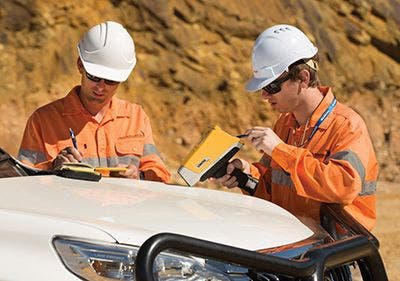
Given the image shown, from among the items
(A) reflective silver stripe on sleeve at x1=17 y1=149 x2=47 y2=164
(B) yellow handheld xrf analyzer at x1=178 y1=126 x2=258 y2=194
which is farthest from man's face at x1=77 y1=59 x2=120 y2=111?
(B) yellow handheld xrf analyzer at x1=178 y1=126 x2=258 y2=194

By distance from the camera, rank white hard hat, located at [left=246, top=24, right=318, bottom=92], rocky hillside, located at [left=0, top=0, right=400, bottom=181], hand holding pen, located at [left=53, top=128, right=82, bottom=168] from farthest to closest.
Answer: rocky hillside, located at [left=0, top=0, right=400, bottom=181]
white hard hat, located at [left=246, top=24, right=318, bottom=92]
hand holding pen, located at [left=53, top=128, right=82, bottom=168]

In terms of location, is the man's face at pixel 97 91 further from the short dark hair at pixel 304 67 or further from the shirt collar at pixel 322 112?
the shirt collar at pixel 322 112

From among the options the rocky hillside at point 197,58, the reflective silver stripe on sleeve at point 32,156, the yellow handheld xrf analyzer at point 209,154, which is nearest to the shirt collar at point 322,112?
the yellow handheld xrf analyzer at point 209,154

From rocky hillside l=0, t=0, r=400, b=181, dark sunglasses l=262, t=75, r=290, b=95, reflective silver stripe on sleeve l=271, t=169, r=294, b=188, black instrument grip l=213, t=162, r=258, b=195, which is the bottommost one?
rocky hillside l=0, t=0, r=400, b=181

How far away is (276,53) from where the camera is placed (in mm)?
5434

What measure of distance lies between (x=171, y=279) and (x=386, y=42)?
554 inches

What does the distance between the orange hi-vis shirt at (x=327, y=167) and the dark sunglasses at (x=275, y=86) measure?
231 mm

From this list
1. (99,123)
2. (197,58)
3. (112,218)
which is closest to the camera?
(112,218)

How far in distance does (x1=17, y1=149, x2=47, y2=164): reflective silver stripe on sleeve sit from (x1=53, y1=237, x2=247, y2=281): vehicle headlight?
205 centimetres

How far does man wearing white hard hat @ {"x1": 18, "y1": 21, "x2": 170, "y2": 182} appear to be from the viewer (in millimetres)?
5648

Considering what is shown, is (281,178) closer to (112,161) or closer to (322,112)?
(322,112)

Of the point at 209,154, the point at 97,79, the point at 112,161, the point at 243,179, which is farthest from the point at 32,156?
the point at 243,179

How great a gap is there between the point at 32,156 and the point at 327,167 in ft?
5.44

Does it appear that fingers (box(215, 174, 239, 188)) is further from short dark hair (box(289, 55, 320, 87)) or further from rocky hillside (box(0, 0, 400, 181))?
rocky hillside (box(0, 0, 400, 181))
